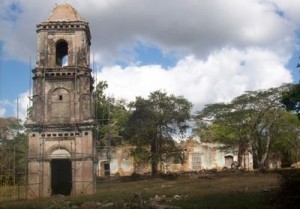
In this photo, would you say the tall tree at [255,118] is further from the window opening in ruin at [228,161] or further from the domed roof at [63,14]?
the domed roof at [63,14]

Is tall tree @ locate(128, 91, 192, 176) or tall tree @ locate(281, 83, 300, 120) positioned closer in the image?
tall tree @ locate(281, 83, 300, 120)

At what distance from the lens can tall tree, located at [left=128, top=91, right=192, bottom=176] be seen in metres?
37.9

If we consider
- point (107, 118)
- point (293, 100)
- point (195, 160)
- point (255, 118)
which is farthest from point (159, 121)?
point (293, 100)

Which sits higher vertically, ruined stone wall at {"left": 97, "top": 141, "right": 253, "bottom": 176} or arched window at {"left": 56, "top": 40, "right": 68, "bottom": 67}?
arched window at {"left": 56, "top": 40, "right": 68, "bottom": 67}

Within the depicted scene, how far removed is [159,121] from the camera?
1496 inches

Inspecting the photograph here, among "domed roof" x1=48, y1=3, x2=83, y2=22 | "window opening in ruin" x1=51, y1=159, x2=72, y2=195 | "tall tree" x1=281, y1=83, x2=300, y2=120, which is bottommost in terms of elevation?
"window opening in ruin" x1=51, y1=159, x2=72, y2=195

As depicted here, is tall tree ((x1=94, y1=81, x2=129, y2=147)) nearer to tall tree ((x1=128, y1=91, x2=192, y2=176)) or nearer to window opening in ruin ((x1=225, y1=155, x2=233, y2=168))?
tall tree ((x1=128, y1=91, x2=192, y2=176))

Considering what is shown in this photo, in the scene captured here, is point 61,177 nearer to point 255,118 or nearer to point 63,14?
point 63,14

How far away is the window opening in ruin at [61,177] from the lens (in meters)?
28.9

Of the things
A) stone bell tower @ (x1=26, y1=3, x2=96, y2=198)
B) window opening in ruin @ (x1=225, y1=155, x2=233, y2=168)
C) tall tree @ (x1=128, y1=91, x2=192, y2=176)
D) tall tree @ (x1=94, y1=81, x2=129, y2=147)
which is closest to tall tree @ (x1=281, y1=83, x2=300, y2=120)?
stone bell tower @ (x1=26, y1=3, x2=96, y2=198)

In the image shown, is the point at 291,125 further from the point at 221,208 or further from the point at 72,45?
the point at 221,208

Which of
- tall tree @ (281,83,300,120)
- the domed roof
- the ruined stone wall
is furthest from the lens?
the ruined stone wall

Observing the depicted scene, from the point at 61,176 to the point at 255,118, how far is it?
53.5ft

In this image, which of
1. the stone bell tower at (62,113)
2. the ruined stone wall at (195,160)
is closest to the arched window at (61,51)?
the stone bell tower at (62,113)
